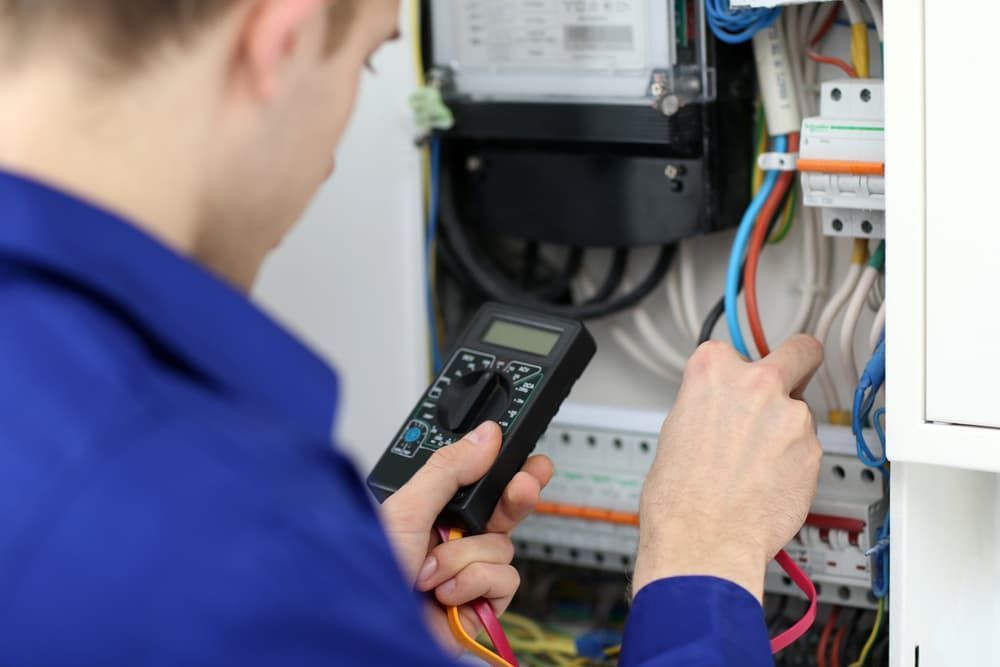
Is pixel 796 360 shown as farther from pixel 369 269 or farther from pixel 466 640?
pixel 369 269

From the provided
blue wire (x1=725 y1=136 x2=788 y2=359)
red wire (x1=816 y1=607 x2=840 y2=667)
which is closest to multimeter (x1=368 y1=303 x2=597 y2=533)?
blue wire (x1=725 y1=136 x2=788 y2=359)

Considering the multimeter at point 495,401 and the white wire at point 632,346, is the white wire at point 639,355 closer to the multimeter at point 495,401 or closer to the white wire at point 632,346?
the white wire at point 632,346

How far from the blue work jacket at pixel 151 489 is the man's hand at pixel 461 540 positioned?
356mm

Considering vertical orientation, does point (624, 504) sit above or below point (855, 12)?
below

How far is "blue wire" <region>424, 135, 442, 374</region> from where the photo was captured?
1.30 m

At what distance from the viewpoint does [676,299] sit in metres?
1.26

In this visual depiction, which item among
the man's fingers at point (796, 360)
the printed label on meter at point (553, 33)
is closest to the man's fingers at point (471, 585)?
the man's fingers at point (796, 360)

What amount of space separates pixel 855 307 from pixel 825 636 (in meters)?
0.31

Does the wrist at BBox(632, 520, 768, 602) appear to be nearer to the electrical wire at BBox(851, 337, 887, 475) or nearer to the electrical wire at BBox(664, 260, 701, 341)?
the electrical wire at BBox(851, 337, 887, 475)

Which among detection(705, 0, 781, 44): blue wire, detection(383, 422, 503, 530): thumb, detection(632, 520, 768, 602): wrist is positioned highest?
detection(705, 0, 781, 44): blue wire

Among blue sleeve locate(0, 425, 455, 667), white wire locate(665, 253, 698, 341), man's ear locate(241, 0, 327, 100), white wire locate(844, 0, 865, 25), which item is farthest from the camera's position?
white wire locate(665, 253, 698, 341)

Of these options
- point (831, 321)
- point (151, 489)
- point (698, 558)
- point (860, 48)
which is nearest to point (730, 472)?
point (698, 558)

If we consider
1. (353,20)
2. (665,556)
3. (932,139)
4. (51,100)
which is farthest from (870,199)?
(51,100)

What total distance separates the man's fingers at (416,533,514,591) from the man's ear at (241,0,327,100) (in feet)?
1.46
